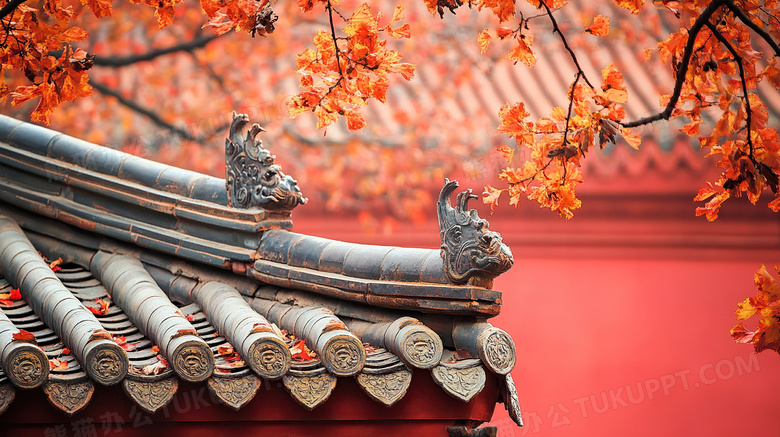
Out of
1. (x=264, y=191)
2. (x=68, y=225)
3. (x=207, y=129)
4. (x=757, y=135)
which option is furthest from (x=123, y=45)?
(x=757, y=135)

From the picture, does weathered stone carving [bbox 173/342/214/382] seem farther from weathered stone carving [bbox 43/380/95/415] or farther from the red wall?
the red wall

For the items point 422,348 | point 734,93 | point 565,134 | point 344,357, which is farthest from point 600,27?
point 344,357

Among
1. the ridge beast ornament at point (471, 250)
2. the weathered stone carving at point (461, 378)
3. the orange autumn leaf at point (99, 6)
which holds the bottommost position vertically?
the weathered stone carving at point (461, 378)

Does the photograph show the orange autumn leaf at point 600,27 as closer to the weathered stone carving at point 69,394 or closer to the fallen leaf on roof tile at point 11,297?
the weathered stone carving at point 69,394

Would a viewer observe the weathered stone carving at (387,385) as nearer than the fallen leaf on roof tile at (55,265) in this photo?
A: Yes

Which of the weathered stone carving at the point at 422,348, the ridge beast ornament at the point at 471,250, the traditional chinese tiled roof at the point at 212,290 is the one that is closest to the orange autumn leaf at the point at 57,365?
the traditional chinese tiled roof at the point at 212,290

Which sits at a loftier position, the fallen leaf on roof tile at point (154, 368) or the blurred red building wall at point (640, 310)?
the blurred red building wall at point (640, 310)

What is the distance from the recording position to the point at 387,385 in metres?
2.72

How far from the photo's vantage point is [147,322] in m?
3.06

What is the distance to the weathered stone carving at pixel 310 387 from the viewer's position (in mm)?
2668

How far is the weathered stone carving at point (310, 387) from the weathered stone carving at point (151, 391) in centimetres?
34

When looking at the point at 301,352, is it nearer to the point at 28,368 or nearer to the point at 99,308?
the point at 28,368

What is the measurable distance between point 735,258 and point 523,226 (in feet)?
5.48

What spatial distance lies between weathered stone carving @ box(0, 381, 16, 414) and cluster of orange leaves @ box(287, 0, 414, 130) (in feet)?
3.86
